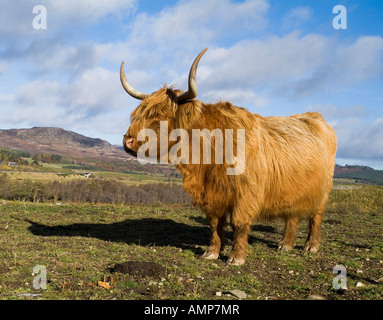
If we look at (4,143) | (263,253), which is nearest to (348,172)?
(263,253)

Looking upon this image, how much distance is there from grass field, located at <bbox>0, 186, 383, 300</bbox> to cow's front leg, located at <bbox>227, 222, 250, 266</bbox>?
16 centimetres

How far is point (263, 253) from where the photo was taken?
651 cm

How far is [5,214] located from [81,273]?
5837 mm

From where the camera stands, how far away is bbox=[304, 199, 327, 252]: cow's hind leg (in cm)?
689

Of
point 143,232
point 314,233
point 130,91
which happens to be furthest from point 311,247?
point 130,91

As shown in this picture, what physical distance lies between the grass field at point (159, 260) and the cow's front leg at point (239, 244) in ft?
0.53

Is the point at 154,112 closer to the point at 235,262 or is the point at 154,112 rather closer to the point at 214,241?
the point at 214,241

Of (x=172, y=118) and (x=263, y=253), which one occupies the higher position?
(x=172, y=118)

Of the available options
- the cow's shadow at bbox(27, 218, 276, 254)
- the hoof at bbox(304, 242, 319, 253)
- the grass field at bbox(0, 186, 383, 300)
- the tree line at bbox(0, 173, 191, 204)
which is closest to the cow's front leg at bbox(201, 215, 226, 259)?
the grass field at bbox(0, 186, 383, 300)

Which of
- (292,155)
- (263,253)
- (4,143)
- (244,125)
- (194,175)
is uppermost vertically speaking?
(4,143)

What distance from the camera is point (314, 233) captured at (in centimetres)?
702

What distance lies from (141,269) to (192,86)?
285 centimetres
